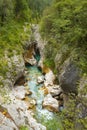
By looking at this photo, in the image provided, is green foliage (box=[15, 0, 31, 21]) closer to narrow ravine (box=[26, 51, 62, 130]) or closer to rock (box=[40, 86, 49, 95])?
narrow ravine (box=[26, 51, 62, 130])

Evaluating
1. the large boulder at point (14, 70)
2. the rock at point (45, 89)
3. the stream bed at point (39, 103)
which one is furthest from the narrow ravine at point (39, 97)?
the large boulder at point (14, 70)

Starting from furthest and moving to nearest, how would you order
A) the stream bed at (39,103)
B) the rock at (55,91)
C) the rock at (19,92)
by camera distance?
the rock at (55,91) < the rock at (19,92) < the stream bed at (39,103)

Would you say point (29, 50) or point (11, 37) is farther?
point (29, 50)

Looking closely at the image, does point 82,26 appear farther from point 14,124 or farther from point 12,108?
point 14,124

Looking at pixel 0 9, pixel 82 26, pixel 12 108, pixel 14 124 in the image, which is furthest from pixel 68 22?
pixel 0 9

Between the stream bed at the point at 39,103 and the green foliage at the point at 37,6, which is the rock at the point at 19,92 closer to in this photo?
the stream bed at the point at 39,103

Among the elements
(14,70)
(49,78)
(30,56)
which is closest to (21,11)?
(30,56)
